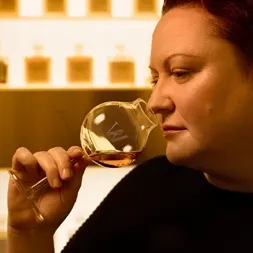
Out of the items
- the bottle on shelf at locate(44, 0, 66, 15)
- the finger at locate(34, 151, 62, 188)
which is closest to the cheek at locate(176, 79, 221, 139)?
the finger at locate(34, 151, 62, 188)

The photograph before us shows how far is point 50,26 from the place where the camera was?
1.68 m

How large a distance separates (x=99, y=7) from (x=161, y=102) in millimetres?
852

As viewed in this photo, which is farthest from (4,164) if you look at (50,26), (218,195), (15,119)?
(218,195)

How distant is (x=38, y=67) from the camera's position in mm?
1689

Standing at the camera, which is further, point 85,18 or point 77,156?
point 85,18

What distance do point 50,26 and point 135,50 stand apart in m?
0.27

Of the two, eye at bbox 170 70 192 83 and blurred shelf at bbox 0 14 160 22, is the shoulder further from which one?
blurred shelf at bbox 0 14 160 22

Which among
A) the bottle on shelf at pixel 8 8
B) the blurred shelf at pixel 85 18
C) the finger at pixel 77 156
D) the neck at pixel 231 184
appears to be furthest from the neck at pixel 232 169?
the bottle on shelf at pixel 8 8

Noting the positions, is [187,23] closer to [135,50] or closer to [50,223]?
[50,223]

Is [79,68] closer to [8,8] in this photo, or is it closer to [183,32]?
[8,8]

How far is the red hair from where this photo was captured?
0.89 m

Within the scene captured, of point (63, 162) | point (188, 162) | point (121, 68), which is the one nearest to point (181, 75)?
point (188, 162)

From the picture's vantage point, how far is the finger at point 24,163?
39.3 inches

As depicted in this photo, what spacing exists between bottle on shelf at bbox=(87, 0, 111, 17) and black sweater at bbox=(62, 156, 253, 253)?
0.63 meters
